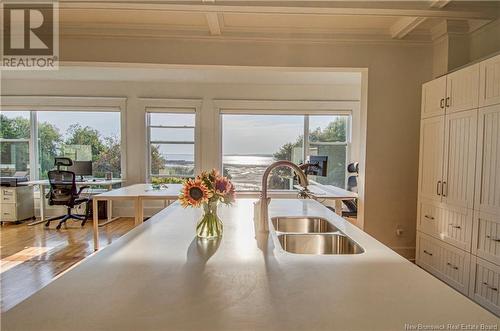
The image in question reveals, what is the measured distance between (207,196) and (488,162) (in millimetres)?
2207

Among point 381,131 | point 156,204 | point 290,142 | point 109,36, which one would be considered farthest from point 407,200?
point 156,204

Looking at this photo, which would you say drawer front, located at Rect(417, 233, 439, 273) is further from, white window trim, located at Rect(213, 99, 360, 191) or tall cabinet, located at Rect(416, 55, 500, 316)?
white window trim, located at Rect(213, 99, 360, 191)

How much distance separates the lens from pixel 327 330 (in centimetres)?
64

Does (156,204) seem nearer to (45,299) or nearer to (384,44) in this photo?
(384,44)

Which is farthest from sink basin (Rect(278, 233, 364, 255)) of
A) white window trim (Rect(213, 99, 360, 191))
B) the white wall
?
white window trim (Rect(213, 99, 360, 191))

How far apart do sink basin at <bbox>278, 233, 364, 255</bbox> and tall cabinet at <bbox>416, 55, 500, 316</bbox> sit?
59.5 inches

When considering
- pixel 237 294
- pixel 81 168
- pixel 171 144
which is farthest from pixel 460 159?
pixel 81 168

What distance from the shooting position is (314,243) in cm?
146

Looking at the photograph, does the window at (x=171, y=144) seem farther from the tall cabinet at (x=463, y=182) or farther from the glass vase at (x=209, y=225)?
the glass vase at (x=209, y=225)

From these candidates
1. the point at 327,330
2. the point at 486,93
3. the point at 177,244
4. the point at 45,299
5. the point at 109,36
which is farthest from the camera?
the point at 109,36

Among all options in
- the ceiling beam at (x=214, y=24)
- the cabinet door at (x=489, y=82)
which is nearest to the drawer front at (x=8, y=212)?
the ceiling beam at (x=214, y=24)

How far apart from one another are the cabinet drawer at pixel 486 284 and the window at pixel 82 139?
578 centimetres

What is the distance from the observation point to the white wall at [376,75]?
3252 millimetres

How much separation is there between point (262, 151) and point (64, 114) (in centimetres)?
408
